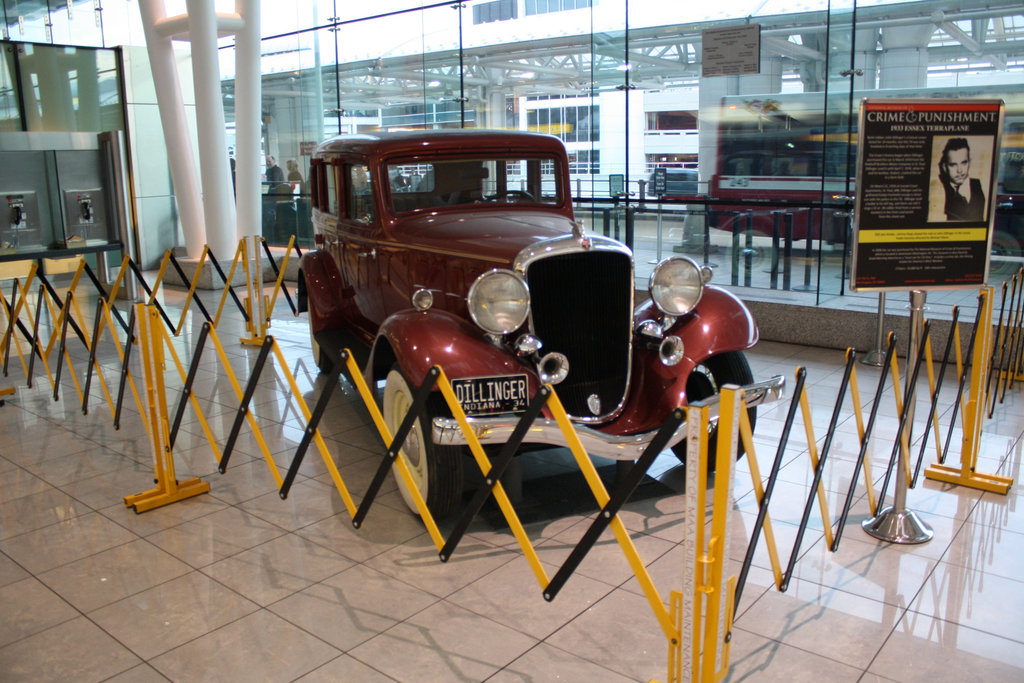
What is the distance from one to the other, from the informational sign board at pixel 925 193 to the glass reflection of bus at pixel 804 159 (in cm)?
326

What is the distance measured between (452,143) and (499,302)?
182 centimetres

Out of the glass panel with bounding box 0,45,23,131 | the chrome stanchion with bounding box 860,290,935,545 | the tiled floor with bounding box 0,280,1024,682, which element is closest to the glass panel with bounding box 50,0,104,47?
the glass panel with bounding box 0,45,23,131

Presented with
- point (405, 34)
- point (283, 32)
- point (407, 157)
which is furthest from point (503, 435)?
point (283, 32)

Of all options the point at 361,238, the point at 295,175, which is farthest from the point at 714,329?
the point at 295,175

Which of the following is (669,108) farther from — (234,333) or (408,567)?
(408,567)

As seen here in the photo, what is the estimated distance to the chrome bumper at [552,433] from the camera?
3422mm

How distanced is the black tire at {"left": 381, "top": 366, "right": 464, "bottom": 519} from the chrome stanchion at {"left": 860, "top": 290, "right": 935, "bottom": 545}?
1847 mm

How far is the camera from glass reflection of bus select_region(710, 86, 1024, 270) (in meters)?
6.50

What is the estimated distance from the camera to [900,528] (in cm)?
373

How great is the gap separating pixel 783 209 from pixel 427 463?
16.4ft

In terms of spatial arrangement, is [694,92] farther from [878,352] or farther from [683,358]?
[683,358]

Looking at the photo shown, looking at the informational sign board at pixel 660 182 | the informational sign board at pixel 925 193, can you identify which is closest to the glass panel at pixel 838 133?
the informational sign board at pixel 660 182

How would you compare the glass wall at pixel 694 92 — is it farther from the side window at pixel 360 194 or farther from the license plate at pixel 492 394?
the license plate at pixel 492 394

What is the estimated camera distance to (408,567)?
3.58m
